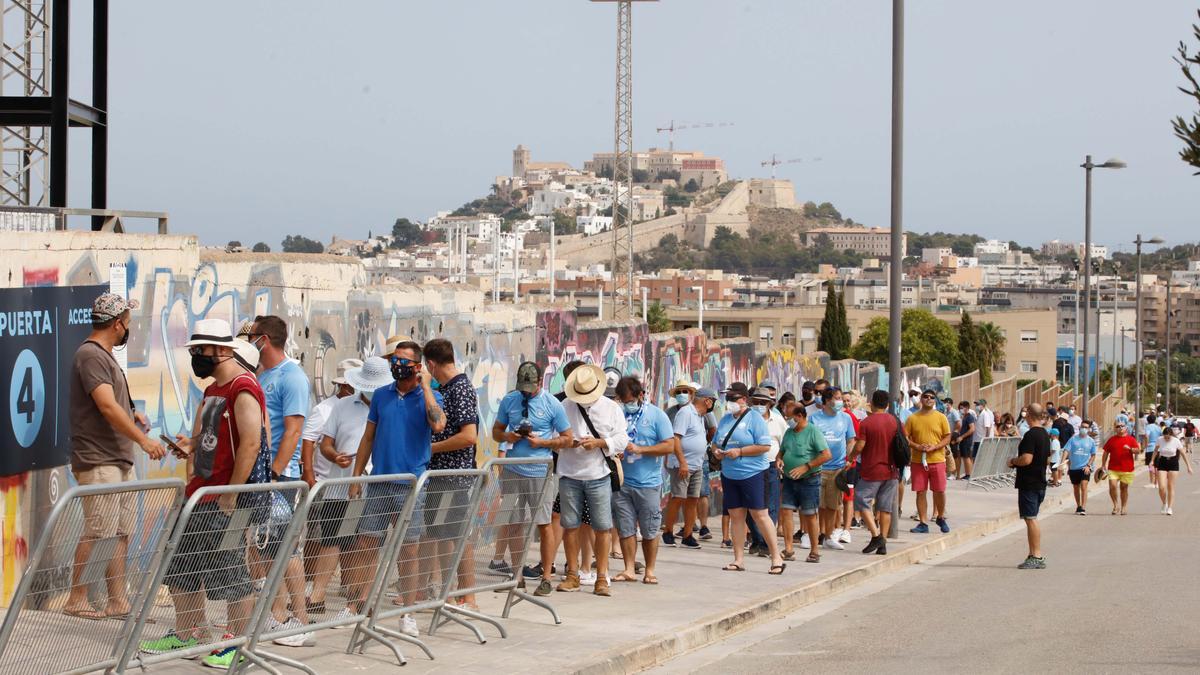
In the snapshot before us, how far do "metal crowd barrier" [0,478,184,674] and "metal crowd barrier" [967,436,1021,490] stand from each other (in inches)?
958

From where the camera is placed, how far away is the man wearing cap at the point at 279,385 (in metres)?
9.65

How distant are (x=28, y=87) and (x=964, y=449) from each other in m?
20.7

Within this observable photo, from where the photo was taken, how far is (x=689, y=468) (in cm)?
1628

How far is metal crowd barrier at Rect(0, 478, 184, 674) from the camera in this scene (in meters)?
6.41

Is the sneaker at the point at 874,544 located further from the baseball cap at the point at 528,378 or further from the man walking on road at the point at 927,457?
the baseball cap at the point at 528,378

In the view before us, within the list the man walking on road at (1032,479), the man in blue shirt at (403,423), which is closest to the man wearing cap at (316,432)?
the man in blue shirt at (403,423)

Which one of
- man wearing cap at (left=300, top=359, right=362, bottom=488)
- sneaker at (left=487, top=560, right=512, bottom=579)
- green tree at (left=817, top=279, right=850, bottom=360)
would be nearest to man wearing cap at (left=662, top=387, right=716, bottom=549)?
man wearing cap at (left=300, top=359, right=362, bottom=488)

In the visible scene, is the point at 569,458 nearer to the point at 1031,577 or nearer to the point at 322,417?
the point at 322,417

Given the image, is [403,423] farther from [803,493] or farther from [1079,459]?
[1079,459]

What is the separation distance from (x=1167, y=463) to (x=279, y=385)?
65.8ft

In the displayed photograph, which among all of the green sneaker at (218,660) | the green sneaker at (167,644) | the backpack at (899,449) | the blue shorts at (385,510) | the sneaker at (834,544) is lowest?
the sneaker at (834,544)

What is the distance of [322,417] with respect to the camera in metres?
11.3

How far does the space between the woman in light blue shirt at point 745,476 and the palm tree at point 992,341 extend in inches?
3515

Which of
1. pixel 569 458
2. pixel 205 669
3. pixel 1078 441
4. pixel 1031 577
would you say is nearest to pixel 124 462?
pixel 205 669
